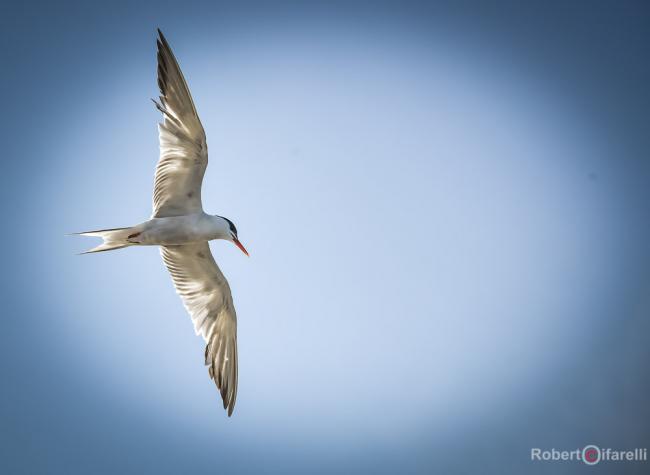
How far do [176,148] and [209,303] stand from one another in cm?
100

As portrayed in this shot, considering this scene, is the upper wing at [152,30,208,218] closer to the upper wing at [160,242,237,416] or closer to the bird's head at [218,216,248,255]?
the bird's head at [218,216,248,255]

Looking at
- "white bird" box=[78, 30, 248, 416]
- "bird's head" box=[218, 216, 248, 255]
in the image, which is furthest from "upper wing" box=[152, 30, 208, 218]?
"bird's head" box=[218, 216, 248, 255]

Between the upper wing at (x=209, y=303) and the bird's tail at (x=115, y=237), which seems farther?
the upper wing at (x=209, y=303)

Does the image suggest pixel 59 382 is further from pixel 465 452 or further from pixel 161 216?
pixel 161 216

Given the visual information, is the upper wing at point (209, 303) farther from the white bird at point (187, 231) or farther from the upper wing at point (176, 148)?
the upper wing at point (176, 148)

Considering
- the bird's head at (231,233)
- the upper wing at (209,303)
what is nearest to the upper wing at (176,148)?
the bird's head at (231,233)

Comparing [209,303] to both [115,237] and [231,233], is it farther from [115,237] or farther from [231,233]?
[115,237]

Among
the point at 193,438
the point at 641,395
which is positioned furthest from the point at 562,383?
the point at 193,438

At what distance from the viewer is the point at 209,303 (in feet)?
A: 12.6

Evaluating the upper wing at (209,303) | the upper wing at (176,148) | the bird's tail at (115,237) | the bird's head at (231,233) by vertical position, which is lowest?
the upper wing at (209,303)

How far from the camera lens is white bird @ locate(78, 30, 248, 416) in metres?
3.22

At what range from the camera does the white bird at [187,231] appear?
127 inches

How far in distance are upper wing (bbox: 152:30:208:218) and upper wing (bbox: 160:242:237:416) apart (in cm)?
31

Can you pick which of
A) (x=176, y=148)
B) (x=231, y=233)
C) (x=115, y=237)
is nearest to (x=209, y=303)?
(x=231, y=233)
